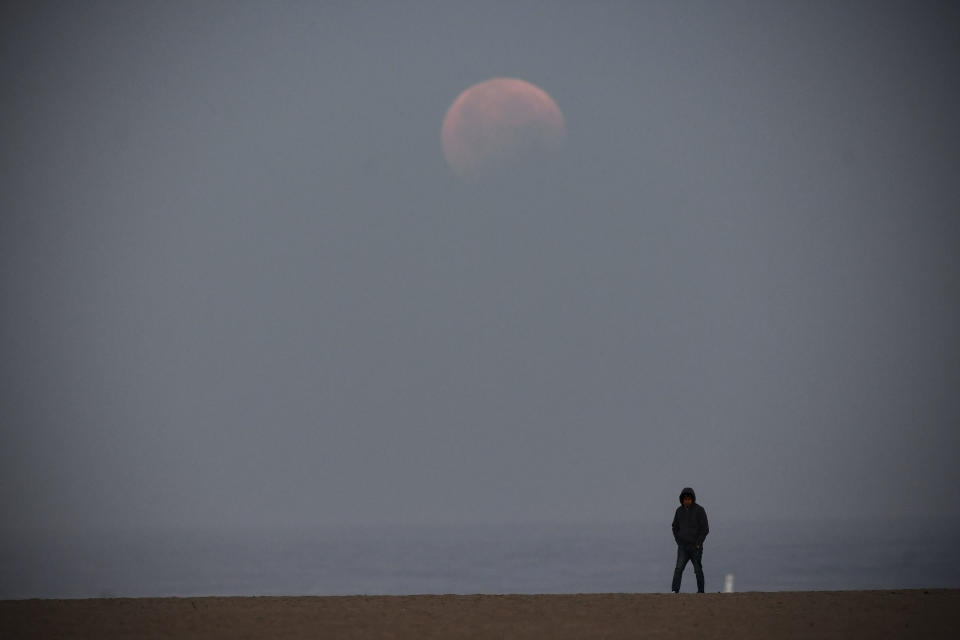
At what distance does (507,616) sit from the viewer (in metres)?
19.0

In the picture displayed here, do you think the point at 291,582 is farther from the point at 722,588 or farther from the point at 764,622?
the point at 764,622

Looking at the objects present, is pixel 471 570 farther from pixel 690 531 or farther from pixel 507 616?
pixel 507 616

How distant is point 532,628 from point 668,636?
2070 millimetres

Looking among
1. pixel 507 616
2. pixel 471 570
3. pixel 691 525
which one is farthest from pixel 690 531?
pixel 471 570

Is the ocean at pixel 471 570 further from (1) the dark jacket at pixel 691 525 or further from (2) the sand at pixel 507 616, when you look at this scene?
(2) the sand at pixel 507 616

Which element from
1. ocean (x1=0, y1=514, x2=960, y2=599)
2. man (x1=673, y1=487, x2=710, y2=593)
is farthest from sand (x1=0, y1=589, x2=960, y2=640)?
ocean (x1=0, y1=514, x2=960, y2=599)

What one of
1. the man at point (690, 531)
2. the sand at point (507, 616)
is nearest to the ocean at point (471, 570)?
the man at point (690, 531)

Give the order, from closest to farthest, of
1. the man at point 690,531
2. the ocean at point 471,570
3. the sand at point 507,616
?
1. the sand at point 507,616
2. the man at point 690,531
3. the ocean at point 471,570

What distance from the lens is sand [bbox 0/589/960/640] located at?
1753 centimetres

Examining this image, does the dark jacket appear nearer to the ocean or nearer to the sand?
the sand

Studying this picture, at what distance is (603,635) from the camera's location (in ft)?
56.7

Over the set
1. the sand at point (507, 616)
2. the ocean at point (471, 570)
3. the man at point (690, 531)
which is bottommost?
the sand at point (507, 616)

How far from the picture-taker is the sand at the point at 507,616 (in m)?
17.5

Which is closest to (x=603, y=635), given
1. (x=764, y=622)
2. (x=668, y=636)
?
(x=668, y=636)
